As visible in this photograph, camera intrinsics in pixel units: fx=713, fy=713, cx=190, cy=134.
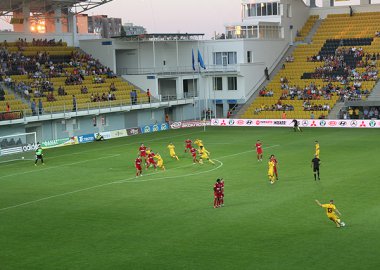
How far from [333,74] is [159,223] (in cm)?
5355

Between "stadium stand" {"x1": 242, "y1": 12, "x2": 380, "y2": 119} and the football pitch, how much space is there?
20.5 m

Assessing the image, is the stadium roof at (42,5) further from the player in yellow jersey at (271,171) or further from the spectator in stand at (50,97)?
the player in yellow jersey at (271,171)

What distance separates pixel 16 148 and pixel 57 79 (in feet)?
53.8

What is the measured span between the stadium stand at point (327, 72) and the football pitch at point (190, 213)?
67.4 feet

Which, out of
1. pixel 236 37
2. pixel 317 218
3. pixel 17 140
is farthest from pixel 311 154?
pixel 236 37

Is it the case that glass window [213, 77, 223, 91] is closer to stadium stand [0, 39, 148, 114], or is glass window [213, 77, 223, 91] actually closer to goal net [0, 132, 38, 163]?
stadium stand [0, 39, 148, 114]

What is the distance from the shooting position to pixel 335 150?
51781mm

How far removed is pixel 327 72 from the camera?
79.9m

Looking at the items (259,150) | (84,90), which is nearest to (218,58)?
(84,90)

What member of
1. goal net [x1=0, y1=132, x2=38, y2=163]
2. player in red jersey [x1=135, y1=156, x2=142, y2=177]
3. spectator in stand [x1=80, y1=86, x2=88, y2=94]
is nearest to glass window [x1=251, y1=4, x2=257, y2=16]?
spectator in stand [x1=80, y1=86, x2=88, y2=94]

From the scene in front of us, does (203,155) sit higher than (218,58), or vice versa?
(218,58)

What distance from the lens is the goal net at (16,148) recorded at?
54.1 metres

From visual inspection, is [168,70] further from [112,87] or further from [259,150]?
[259,150]

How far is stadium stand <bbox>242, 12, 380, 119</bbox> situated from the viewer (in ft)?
244
